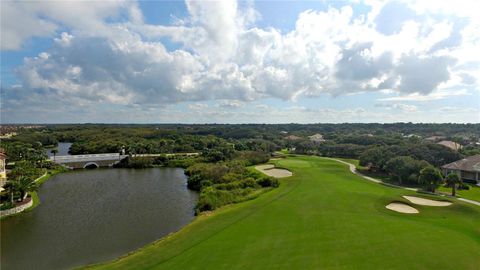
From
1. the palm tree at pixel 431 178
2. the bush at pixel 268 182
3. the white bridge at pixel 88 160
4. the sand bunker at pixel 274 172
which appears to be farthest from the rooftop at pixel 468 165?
the white bridge at pixel 88 160

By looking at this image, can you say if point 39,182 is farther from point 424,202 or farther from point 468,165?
point 468,165

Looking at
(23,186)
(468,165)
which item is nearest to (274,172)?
(468,165)

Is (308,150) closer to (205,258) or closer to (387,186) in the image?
(387,186)

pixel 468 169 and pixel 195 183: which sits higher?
pixel 468 169

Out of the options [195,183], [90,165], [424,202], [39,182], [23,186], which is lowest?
[90,165]

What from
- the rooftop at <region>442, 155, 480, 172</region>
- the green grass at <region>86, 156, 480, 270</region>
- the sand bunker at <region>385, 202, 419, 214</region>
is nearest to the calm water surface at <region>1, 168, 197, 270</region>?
the green grass at <region>86, 156, 480, 270</region>

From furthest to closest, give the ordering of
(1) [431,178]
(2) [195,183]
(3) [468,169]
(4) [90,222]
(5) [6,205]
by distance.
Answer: (2) [195,183], (3) [468,169], (1) [431,178], (5) [6,205], (4) [90,222]

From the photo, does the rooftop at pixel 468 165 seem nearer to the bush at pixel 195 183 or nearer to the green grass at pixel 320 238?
the green grass at pixel 320 238
